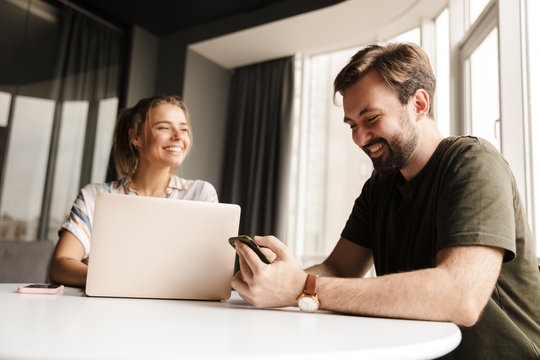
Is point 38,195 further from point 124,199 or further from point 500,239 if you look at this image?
point 500,239

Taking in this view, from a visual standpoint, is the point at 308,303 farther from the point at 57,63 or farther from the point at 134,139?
the point at 57,63

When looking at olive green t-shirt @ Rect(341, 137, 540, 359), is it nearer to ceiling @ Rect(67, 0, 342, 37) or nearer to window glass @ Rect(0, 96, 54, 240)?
ceiling @ Rect(67, 0, 342, 37)

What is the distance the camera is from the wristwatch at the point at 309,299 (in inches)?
34.8

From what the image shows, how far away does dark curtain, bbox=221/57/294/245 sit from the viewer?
3.94 metres

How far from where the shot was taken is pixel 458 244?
0.90 m

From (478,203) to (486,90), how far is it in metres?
1.88

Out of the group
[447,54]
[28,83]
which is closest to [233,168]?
[28,83]

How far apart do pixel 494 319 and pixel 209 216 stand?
27.5 inches

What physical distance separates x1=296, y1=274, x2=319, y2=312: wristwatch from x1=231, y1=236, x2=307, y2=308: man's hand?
11 mm

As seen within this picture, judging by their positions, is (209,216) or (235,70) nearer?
(209,216)

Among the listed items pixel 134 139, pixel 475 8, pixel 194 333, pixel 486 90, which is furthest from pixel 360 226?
pixel 475 8

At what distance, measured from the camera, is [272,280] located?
34.6 inches

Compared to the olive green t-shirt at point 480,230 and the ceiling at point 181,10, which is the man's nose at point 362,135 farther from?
the ceiling at point 181,10

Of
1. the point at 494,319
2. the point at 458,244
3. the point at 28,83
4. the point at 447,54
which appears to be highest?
the point at 447,54
